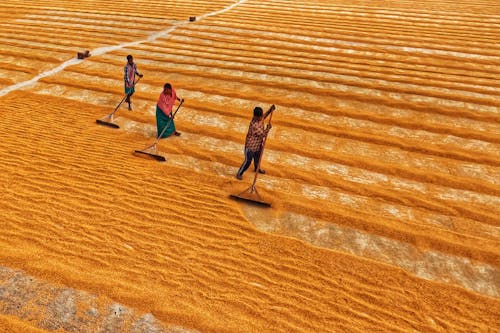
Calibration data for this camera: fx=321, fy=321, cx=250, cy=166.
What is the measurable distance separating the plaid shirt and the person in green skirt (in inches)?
79.8

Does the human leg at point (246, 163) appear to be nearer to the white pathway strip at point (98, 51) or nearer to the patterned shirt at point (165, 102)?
the patterned shirt at point (165, 102)

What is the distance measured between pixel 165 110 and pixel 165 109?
0.9 inches

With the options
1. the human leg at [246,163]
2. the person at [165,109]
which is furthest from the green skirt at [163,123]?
the human leg at [246,163]

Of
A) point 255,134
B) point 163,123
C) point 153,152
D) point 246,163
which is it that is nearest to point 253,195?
point 246,163

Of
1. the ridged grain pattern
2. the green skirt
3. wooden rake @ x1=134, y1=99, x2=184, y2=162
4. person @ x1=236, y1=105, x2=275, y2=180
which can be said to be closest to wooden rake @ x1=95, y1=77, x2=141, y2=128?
the ridged grain pattern

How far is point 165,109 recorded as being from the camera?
23.0 ft

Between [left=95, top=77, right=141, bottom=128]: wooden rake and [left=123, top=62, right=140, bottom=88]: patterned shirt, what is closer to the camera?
[left=95, top=77, right=141, bottom=128]: wooden rake

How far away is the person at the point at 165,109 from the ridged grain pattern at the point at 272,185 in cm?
32

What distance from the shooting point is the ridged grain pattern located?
3.83m

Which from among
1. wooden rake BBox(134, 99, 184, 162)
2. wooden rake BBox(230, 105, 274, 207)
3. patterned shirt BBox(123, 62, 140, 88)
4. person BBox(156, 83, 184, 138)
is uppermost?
patterned shirt BBox(123, 62, 140, 88)

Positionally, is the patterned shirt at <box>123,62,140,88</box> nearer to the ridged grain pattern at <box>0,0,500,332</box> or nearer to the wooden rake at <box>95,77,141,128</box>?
the wooden rake at <box>95,77,141,128</box>

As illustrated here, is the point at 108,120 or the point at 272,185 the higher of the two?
the point at 108,120

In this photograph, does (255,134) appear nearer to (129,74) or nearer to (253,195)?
(253,195)

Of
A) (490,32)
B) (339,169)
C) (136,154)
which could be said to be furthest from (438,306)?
(490,32)
